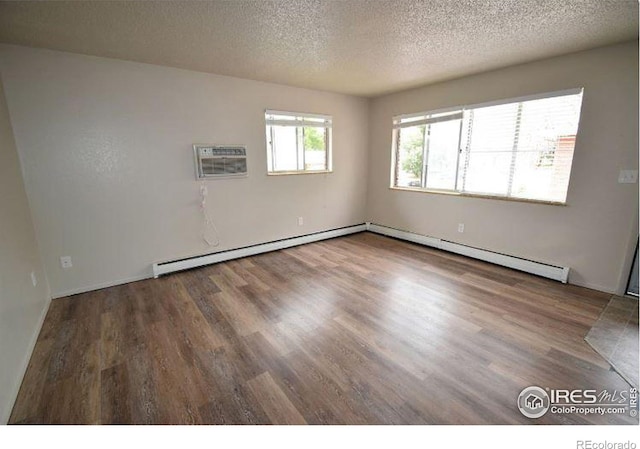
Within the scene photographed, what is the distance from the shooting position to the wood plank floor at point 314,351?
5.28 feet

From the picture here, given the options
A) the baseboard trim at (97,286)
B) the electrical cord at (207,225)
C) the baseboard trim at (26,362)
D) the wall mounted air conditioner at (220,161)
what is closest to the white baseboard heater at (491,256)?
the wall mounted air conditioner at (220,161)

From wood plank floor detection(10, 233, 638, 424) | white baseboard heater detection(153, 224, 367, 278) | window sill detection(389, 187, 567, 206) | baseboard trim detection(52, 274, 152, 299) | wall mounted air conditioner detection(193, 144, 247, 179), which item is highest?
wall mounted air conditioner detection(193, 144, 247, 179)

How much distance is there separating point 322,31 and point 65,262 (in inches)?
130

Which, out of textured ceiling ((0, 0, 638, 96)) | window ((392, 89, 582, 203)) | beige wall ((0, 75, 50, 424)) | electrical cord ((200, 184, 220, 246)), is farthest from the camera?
electrical cord ((200, 184, 220, 246))

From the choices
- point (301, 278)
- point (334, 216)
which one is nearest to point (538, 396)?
point (301, 278)

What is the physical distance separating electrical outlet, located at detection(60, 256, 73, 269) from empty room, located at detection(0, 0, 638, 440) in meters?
0.01

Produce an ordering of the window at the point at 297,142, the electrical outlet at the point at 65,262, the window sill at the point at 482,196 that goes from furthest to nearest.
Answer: the window at the point at 297,142
the window sill at the point at 482,196
the electrical outlet at the point at 65,262

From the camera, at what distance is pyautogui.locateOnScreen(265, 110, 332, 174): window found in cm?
411

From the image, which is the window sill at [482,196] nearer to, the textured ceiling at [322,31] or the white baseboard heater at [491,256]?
the white baseboard heater at [491,256]

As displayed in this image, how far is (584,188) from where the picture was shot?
2.94m

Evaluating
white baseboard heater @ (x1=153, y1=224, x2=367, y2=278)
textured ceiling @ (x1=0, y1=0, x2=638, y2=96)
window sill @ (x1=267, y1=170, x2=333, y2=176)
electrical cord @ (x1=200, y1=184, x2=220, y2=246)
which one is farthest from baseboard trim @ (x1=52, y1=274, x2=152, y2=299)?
textured ceiling @ (x1=0, y1=0, x2=638, y2=96)

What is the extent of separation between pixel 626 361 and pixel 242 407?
101 inches

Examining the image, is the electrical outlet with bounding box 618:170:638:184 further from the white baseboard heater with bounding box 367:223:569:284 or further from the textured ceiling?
the textured ceiling

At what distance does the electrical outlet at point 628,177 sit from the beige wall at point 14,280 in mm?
4897
